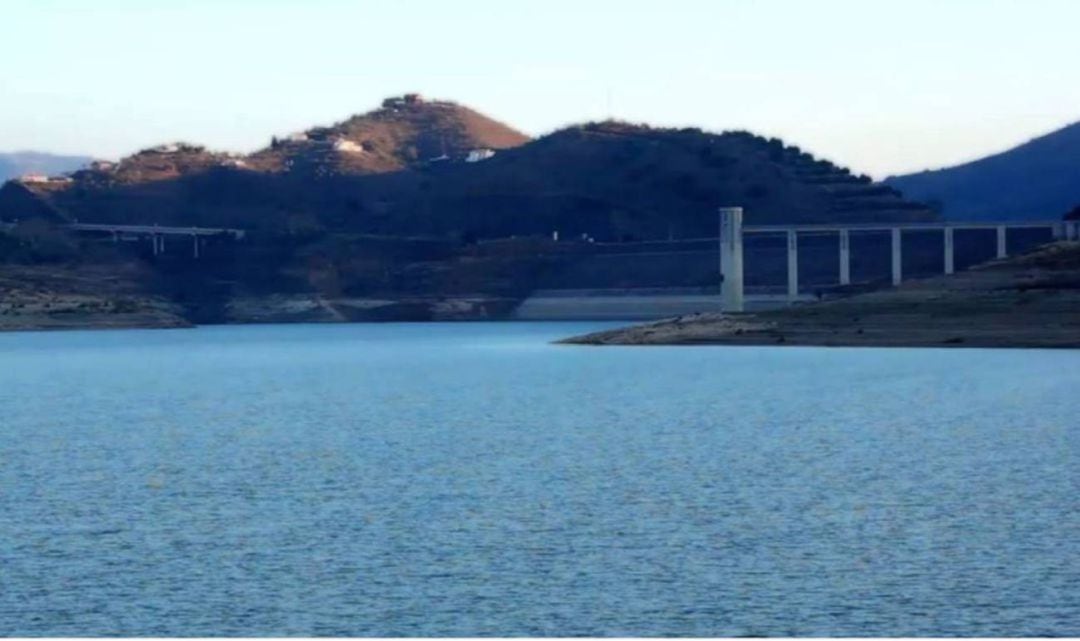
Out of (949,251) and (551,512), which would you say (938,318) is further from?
(551,512)

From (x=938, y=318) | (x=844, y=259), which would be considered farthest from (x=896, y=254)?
(x=938, y=318)

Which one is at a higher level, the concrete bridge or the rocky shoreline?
the concrete bridge

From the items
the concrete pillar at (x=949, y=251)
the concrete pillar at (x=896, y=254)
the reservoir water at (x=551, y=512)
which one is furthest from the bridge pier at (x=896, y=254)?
the reservoir water at (x=551, y=512)

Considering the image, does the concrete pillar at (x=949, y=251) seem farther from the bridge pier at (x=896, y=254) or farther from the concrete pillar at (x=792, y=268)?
the concrete pillar at (x=792, y=268)

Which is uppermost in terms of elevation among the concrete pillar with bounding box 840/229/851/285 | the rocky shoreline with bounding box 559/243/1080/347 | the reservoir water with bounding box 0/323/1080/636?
the concrete pillar with bounding box 840/229/851/285

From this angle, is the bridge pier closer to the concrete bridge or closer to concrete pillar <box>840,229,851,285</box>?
the concrete bridge

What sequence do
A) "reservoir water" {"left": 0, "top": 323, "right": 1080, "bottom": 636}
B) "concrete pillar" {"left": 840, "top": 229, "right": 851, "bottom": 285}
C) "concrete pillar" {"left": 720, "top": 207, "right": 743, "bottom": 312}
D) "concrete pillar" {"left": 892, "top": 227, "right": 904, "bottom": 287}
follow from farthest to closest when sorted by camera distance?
"concrete pillar" {"left": 840, "top": 229, "right": 851, "bottom": 285} → "concrete pillar" {"left": 892, "top": 227, "right": 904, "bottom": 287} → "concrete pillar" {"left": 720, "top": 207, "right": 743, "bottom": 312} → "reservoir water" {"left": 0, "top": 323, "right": 1080, "bottom": 636}

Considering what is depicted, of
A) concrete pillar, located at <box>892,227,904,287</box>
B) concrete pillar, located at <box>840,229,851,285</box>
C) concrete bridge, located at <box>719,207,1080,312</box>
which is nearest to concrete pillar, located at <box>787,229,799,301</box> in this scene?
concrete bridge, located at <box>719,207,1080,312</box>
